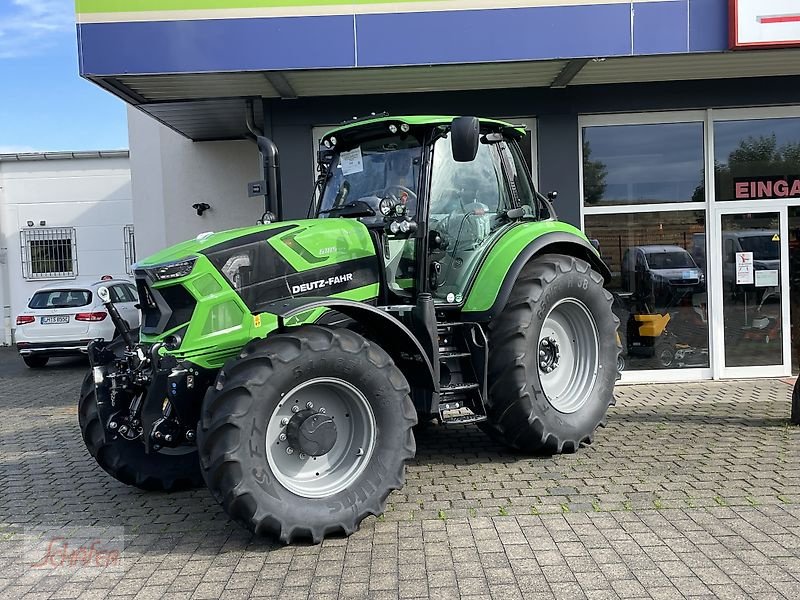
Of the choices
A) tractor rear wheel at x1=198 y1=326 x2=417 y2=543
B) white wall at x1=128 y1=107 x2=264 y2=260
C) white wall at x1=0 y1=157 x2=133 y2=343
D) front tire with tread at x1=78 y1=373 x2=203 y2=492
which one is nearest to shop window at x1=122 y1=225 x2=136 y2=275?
white wall at x1=0 y1=157 x2=133 y2=343

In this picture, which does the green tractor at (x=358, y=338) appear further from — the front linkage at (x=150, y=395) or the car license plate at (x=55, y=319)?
the car license plate at (x=55, y=319)

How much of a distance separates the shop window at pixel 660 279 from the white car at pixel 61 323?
8.73 meters

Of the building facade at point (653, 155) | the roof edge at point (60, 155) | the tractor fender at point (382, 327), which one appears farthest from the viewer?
the roof edge at point (60, 155)

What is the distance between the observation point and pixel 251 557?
4.09 metres

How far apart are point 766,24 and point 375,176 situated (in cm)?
444

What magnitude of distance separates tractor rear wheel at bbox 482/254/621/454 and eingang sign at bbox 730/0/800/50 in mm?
3120

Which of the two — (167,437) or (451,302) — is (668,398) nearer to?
(451,302)

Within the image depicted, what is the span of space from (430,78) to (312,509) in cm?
536

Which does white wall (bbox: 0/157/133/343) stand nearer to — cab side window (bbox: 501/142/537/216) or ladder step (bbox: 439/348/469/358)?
cab side window (bbox: 501/142/537/216)

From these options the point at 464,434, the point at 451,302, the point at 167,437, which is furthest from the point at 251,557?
the point at 464,434

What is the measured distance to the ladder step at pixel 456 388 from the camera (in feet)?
17.0

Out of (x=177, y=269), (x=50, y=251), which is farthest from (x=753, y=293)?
(x=50, y=251)

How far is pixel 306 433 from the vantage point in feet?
14.1

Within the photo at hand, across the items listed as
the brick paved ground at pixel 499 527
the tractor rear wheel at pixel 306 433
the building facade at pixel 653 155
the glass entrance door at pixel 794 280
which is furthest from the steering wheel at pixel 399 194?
the glass entrance door at pixel 794 280
